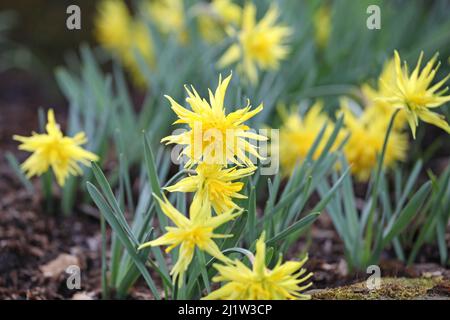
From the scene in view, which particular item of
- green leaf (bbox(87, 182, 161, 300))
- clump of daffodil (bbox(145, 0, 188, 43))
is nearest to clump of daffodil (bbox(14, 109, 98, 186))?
green leaf (bbox(87, 182, 161, 300))

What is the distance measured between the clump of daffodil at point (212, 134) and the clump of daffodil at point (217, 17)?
1.44m

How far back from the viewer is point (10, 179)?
271 centimetres

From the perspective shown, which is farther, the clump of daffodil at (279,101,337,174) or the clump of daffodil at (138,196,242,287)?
the clump of daffodil at (279,101,337,174)

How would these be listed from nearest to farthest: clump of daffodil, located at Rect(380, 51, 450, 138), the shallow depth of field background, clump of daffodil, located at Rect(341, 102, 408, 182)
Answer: clump of daffodil, located at Rect(380, 51, 450, 138) → the shallow depth of field background → clump of daffodil, located at Rect(341, 102, 408, 182)

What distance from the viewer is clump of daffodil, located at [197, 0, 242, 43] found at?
9.16 ft

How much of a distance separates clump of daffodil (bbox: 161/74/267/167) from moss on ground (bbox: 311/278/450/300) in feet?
1.46

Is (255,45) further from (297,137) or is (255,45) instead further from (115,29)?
(115,29)

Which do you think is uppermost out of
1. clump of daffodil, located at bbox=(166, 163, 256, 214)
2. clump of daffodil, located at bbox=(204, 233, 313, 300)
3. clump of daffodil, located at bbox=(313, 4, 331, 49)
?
clump of daffodil, located at bbox=(313, 4, 331, 49)

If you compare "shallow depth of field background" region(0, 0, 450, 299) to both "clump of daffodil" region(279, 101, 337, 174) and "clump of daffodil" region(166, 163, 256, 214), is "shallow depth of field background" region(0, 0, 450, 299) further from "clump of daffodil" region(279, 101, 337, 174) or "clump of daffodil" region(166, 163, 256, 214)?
"clump of daffodil" region(166, 163, 256, 214)

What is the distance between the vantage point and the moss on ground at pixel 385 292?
1.61m

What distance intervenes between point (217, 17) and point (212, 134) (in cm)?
151

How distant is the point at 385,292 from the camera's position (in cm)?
163

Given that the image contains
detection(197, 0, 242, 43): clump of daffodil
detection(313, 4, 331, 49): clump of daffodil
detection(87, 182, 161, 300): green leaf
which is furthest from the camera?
detection(313, 4, 331, 49): clump of daffodil

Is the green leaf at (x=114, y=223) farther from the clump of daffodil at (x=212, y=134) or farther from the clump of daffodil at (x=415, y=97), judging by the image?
the clump of daffodil at (x=415, y=97)
